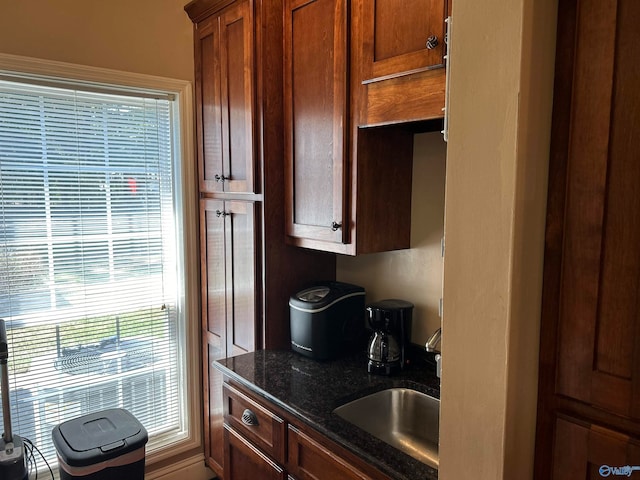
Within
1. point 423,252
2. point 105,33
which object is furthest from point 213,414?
point 105,33

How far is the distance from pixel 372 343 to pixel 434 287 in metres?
0.34

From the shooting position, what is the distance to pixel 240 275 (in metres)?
2.23

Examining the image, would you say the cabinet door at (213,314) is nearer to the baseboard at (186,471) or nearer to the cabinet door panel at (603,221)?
the baseboard at (186,471)

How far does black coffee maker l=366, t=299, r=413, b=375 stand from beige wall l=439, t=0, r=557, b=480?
912mm

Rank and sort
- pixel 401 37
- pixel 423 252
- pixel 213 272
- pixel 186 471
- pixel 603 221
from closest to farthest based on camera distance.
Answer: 1. pixel 603 221
2. pixel 401 37
3. pixel 423 252
4. pixel 213 272
5. pixel 186 471

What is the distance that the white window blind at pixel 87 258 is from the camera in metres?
2.13

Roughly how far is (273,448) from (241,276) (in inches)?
31.4

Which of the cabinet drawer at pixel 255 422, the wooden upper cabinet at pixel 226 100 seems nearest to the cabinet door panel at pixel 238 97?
the wooden upper cabinet at pixel 226 100

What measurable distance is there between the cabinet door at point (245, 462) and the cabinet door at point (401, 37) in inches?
55.3

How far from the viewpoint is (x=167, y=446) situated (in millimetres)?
2566

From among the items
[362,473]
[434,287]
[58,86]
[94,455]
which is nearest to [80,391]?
[94,455]

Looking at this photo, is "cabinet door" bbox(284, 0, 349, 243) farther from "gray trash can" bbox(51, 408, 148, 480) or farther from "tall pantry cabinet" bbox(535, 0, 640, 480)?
"gray trash can" bbox(51, 408, 148, 480)

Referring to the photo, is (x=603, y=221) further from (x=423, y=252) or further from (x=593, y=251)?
(x=423, y=252)

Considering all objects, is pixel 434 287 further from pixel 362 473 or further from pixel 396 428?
pixel 362 473
